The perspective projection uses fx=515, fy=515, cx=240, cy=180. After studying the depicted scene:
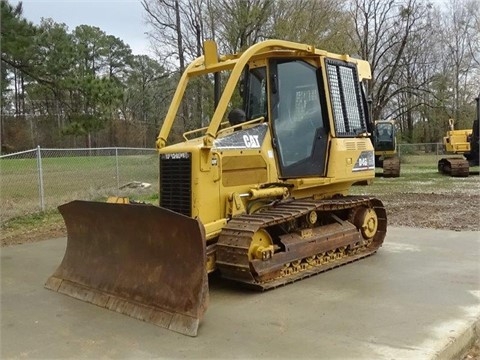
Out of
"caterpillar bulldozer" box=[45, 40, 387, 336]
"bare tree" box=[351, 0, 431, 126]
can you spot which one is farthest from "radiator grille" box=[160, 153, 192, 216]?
"bare tree" box=[351, 0, 431, 126]

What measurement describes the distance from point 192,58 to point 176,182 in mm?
20229

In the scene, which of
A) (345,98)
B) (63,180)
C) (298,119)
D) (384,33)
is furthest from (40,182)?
(384,33)

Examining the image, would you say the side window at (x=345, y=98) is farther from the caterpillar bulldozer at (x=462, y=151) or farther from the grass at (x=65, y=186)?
the caterpillar bulldozer at (x=462, y=151)

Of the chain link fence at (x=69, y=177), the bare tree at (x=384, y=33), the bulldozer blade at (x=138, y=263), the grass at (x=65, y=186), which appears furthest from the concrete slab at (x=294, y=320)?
the bare tree at (x=384, y=33)

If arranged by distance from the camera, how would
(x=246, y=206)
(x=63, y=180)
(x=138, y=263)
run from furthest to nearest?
(x=63, y=180) → (x=246, y=206) → (x=138, y=263)

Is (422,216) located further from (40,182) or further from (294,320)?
(40,182)

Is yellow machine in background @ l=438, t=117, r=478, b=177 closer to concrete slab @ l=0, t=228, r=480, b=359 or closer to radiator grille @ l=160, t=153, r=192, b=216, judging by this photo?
concrete slab @ l=0, t=228, r=480, b=359

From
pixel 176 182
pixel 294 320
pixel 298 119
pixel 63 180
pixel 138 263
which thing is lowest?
pixel 294 320

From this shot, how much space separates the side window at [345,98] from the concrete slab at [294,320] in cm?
182

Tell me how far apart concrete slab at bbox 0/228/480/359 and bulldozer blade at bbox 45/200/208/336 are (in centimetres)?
13

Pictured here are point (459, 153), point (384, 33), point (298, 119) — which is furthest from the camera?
point (384, 33)

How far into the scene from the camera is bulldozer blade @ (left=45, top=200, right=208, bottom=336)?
431 cm

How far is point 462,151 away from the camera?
77.4 ft

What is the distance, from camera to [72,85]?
527 inches
